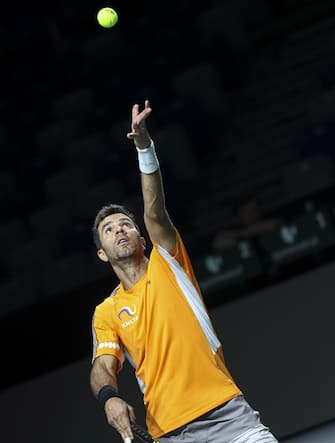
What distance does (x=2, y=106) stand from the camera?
793 cm

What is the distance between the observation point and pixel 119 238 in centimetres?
401

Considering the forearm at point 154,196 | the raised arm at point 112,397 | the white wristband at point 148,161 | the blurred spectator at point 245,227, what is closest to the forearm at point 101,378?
the raised arm at point 112,397

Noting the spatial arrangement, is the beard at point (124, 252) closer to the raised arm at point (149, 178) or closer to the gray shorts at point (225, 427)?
the raised arm at point (149, 178)

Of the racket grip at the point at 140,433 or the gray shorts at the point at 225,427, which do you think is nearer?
the racket grip at the point at 140,433

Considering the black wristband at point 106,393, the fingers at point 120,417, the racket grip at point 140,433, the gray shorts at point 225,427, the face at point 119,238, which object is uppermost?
the face at point 119,238

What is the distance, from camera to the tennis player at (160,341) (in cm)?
375

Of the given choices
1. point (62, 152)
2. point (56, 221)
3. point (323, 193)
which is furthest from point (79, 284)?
point (323, 193)

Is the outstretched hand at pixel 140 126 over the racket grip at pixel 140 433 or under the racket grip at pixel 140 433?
over

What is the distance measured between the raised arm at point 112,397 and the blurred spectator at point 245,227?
113 inches

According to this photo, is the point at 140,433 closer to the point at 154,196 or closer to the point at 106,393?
the point at 106,393

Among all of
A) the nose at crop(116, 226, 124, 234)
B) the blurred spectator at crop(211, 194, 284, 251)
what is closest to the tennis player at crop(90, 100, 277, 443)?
the nose at crop(116, 226, 124, 234)

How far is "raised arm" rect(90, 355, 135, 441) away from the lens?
3.55 meters

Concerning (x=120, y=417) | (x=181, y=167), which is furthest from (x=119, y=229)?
(x=181, y=167)

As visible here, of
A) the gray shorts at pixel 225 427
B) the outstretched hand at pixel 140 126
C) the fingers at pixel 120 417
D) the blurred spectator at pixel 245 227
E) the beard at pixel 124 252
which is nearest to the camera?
the fingers at pixel 120 417
